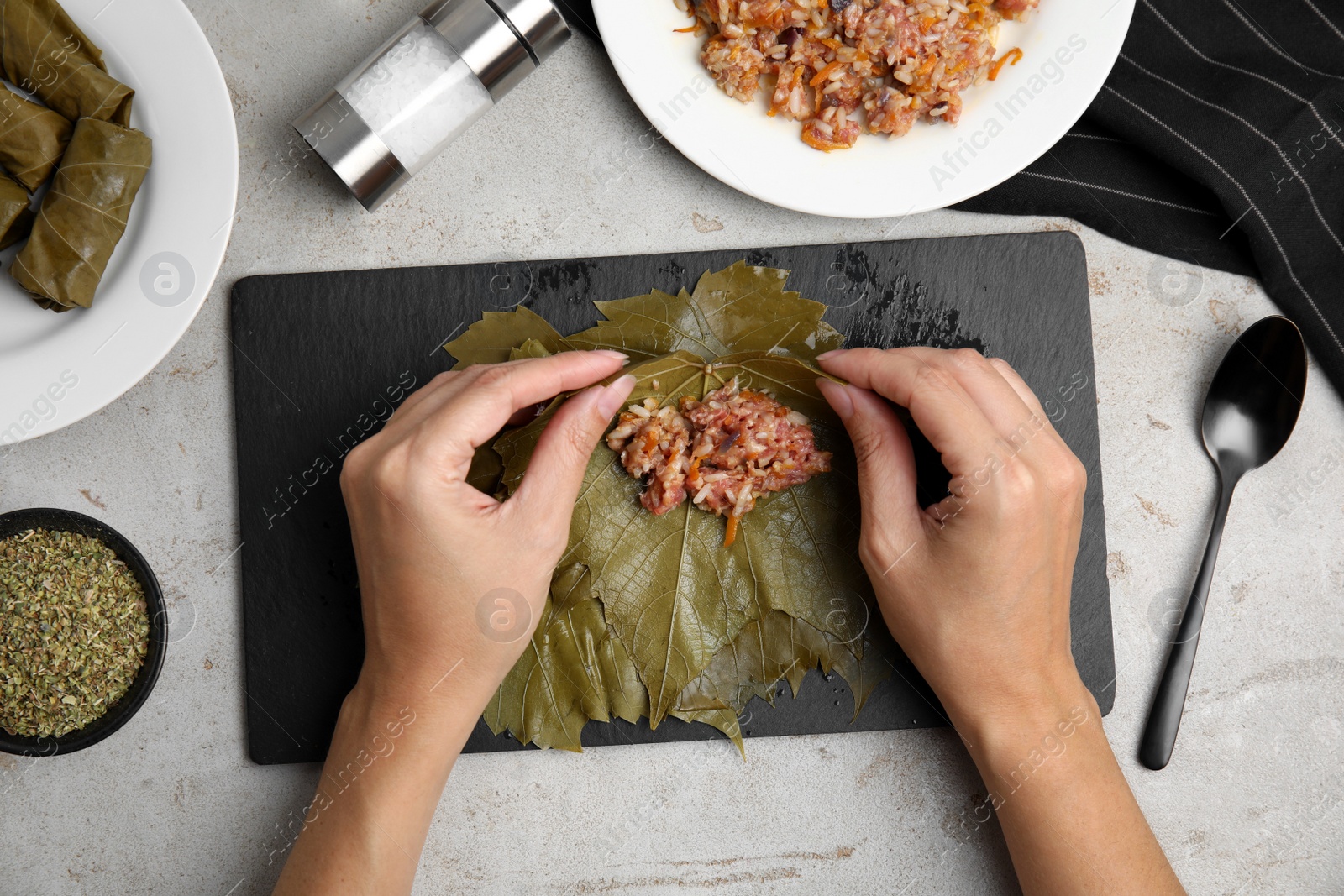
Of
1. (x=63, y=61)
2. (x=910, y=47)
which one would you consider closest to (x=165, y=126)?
(x=63, y=61)

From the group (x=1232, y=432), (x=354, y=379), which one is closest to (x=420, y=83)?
(x=354, y=379)

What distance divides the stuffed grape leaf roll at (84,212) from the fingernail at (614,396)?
1.03 metres

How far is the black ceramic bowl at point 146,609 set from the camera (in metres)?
1.69

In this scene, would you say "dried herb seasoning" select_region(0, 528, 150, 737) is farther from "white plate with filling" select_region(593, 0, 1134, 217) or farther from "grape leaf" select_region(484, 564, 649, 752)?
"white plate with filling" select_region(593, 0, 1134, 217)

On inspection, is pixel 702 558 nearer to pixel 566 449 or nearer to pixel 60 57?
pixel 566 449

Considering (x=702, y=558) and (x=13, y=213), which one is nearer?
(x=13, y=213)

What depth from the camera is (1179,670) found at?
184 centimetres

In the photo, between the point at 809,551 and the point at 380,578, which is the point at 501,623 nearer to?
the point at 380,578

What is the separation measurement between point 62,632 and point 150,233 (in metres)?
0.85

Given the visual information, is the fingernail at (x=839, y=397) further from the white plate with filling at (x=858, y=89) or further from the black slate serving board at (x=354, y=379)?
the white plate with filling at (x=858, y=89)

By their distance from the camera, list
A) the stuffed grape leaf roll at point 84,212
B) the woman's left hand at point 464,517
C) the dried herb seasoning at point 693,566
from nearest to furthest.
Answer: the woman's left hand at point 464,517, the stuffed grape leaf roll at point 84,212, the dried herb seasoning at point 693,566

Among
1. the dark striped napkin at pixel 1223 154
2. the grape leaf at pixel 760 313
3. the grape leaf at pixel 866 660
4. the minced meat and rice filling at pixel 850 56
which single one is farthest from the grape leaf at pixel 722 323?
the grape leaf at pixel 866 660

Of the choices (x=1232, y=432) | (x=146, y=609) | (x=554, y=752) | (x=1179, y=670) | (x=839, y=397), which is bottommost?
(x=1179, y=670)

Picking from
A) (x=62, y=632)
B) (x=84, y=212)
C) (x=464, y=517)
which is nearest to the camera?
(x=464, y=517)
